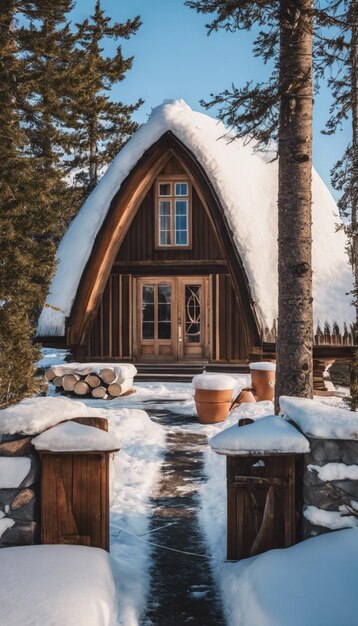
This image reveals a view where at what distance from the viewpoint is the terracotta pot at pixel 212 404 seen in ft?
31.8

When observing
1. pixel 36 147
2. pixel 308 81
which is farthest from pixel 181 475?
pixel 36 147

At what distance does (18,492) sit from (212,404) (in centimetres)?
618

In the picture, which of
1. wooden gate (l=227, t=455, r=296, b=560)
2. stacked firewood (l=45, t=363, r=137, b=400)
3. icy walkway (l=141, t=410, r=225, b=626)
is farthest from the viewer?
stacked firewood (l=45, t=363, r=137, b=400)

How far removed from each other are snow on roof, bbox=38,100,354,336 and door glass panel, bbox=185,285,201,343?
3151 millimetres

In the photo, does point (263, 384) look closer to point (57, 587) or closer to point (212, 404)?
point (212, 404)

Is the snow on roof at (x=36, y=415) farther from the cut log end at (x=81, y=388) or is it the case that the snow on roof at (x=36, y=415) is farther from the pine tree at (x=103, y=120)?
the pine tree at (x=103, y=120)

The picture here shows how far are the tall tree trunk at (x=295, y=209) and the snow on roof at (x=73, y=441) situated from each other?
3.38 metres

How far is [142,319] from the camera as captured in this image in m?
18.0

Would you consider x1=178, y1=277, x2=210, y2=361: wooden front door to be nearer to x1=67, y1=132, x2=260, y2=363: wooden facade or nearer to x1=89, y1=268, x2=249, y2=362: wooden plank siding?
x1=67, y1=132, x2=260, y2=363: wooden facade

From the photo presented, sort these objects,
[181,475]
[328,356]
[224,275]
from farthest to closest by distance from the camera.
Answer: [224,275], [328,356], [181,475]

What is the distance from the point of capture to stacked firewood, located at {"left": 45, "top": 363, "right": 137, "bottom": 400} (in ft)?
42.3

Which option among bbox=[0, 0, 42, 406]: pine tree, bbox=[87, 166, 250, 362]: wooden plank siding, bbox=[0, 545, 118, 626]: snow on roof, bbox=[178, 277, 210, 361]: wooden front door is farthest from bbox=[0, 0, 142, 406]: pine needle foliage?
bbox=[0, 545, 118, 626]: snow on roof

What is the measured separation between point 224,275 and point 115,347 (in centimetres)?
403

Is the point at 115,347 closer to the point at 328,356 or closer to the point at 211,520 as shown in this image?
the point at 328,356
